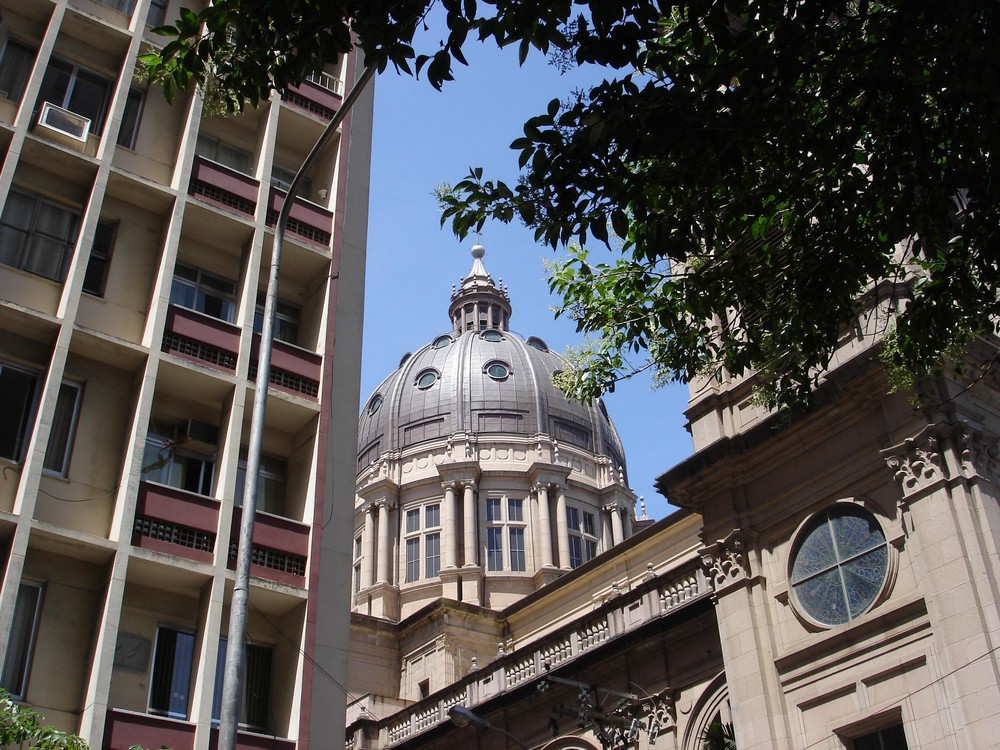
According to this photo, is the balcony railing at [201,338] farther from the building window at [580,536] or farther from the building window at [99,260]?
the building window at [580,536]

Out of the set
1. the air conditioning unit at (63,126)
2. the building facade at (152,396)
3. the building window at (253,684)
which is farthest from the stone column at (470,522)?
the air conditioning unit at (63,126)

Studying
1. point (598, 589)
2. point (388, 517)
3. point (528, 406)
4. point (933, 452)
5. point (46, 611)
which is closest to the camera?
point (46, 611)

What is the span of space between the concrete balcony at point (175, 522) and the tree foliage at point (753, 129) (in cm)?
796

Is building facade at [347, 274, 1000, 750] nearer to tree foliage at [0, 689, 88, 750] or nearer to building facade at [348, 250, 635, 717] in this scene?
tree foliage at [0, 689, 88, 750]

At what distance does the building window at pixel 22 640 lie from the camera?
1434cm

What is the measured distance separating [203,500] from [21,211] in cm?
546

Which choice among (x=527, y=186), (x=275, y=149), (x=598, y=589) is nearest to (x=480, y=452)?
(x=598, y=589)

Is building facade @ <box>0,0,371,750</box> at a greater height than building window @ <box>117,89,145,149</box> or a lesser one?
lesser

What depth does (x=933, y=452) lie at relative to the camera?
1995cm

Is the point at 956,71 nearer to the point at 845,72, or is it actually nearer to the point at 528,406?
the point at 845,72

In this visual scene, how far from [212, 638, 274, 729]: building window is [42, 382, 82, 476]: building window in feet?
11.7

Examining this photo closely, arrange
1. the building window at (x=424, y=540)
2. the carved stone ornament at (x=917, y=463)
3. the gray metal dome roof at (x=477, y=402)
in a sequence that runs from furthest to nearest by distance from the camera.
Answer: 1. the gray metal dome roof at (x=477, y=402)
2. the building window at (x=424, y=540)
3. the carved stone ornament at (x=917, y=463)

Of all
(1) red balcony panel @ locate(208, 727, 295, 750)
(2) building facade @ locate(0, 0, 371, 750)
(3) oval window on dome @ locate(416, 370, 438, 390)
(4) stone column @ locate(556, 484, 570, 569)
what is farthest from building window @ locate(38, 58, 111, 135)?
(3) oval window on dome @ locate(416, 370, 438, 390)

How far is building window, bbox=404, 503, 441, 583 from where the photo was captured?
66.9 m
